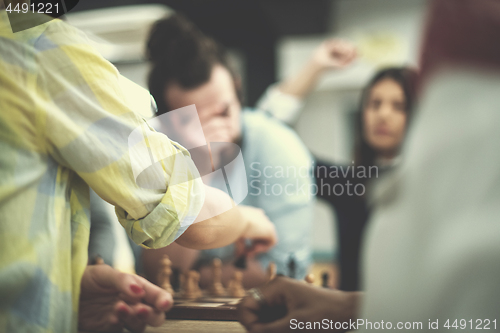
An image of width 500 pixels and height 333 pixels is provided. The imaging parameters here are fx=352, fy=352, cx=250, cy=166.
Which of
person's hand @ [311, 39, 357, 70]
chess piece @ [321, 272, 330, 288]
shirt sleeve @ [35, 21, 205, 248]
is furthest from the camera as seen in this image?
person's hand @ [311, 39, 357, 70]

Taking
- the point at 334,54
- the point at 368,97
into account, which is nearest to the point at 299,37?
the point at 334,54

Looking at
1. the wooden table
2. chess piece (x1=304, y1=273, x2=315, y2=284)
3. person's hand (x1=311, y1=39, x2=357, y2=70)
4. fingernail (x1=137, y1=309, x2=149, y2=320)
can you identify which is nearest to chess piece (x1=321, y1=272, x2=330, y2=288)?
chess piece (x1=304, y1=273, x2=315, y2=284)

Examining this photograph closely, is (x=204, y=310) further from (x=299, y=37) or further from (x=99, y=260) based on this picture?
(x=299, y=37)

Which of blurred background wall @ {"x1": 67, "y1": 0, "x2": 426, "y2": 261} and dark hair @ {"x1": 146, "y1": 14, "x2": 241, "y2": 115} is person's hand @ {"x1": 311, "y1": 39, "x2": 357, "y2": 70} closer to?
blurred background wall @ {"x1": 67, "y1": 0, "x2": 426, "y2": 261}

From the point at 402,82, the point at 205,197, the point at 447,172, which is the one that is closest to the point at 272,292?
the point at 205,197

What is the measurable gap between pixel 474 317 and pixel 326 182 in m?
0.31

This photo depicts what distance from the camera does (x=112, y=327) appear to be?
0.42m

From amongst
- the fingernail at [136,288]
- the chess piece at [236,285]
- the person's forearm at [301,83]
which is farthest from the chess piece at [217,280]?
the person's forearm at [301,83]

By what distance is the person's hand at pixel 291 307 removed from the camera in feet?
1.34

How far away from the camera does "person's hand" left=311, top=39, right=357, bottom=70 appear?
0.78 metres

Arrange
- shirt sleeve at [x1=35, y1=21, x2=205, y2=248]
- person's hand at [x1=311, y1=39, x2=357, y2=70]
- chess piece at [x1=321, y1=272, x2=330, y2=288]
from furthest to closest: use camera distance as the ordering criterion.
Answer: person's hand at [x1=311, y1=39, x2=357, y2=70]
chess piece at [x1=321, y1=272, x2=330, y2=288]
shirt sleeve at [x1=35, y1=21, x2=205, y2=248]

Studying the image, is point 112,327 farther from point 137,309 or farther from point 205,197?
point 205,197

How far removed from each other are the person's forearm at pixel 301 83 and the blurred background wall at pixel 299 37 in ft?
0.06

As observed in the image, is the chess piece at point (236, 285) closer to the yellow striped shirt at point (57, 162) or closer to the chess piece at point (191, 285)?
the chess piece at point (191, 285)
